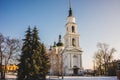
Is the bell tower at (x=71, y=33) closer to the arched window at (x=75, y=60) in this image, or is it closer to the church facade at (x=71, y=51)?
the church facade at (x=71, y=51)

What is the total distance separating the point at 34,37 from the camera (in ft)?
105

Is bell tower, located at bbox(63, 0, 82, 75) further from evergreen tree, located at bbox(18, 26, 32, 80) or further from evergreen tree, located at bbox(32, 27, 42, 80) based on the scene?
evergreen tree, located at bbox(18, 26, 32, 80)

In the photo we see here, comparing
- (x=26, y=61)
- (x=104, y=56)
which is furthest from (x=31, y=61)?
(x=104, y=56)

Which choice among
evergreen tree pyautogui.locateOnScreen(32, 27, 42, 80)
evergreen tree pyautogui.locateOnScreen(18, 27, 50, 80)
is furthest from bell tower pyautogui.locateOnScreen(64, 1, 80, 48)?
evergreen tree pyautogui.locateOnScreen(32, 27, 42, 80)

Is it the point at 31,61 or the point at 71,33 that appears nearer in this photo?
the point at 31,61

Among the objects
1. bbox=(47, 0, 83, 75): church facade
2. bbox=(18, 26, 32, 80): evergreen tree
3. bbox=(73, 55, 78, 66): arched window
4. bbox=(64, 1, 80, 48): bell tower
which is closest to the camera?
bbox=(18, 26, 32, 80): evergreen tree

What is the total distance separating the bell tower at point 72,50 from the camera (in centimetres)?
6372

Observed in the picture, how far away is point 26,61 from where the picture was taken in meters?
29.5

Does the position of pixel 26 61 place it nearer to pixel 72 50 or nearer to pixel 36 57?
pixel 36 57

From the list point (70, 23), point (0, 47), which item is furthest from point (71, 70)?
point (0, 47)

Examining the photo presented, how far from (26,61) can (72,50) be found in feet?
121

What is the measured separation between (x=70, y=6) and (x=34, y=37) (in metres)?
43.1

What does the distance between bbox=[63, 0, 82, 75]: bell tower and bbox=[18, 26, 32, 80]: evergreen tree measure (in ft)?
109

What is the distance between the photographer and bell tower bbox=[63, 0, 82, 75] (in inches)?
2509
